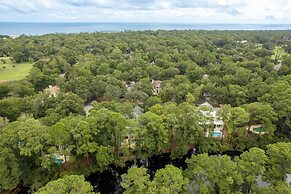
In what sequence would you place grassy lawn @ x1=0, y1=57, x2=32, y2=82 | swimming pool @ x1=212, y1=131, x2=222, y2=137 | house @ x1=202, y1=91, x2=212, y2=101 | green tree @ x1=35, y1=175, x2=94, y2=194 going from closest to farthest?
green tree @ x1=35, y1=175, x2=94, y2=194 → swimming pool @ x1=212, y1=131, x2=222, y2=137 → house @ x1=202, y1=91, x2=212, y2=101 → grassy lawn @ x1=0, y1=57, x2=32, y2=82

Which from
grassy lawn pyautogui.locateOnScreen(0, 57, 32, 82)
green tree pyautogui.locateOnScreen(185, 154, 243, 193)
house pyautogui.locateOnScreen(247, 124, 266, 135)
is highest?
green tree pyautogui.locateOnScreen(185, 154, 243, 193)

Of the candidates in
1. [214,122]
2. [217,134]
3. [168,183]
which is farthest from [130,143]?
[214,122]

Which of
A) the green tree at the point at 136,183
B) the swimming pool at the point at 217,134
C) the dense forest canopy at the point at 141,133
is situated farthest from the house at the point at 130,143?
the swimming pool at the point at 217,134

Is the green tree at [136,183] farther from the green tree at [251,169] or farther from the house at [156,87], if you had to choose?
the house at [156,87]

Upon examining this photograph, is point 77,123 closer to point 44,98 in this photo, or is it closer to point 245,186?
point 44,98

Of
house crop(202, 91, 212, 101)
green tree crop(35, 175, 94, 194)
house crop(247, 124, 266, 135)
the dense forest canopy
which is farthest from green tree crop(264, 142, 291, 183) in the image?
house crop(202, 91, 212, 101)

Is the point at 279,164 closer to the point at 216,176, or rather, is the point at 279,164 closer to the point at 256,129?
the point at 216,176

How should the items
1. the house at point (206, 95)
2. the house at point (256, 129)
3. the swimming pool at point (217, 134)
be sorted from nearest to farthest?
1. the house at point (256, 129)
2. the swimming pool at point (217, 134)
3. the house at point (206, 95)

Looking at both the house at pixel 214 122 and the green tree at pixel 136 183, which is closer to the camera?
the green tree at pixel 136 183

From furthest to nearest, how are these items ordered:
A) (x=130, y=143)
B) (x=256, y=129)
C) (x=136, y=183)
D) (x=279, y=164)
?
(x=256, y=129), (x=130, y=143), (x=279, y=164), (x=136, y=183)

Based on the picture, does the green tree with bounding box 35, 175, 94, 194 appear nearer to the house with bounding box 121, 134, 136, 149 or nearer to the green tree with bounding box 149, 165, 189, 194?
the green tree with bounding box 149, 165, 189, 194
